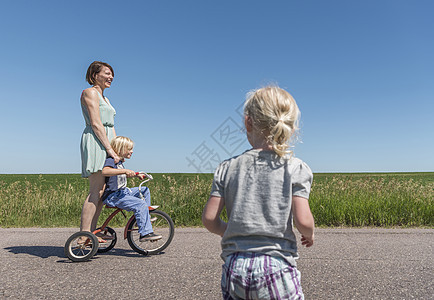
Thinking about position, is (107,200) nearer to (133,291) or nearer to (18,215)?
(133,291)

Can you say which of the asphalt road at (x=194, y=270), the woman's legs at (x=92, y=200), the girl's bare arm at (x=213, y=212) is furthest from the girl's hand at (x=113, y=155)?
the girl's bare arm at (x=213, y=212)

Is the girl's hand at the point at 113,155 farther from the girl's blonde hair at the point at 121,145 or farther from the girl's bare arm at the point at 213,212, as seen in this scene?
the girl's bare arm at the point at 213,212

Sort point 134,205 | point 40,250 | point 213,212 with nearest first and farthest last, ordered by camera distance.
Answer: point 213,212 < point 134,205 < point 40,250

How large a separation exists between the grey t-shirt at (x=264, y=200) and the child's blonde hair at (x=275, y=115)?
0.23ft

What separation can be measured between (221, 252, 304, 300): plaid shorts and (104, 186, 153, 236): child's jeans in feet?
9.44

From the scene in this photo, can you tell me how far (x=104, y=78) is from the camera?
4.86 metres

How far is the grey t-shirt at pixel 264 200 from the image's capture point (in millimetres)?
1664

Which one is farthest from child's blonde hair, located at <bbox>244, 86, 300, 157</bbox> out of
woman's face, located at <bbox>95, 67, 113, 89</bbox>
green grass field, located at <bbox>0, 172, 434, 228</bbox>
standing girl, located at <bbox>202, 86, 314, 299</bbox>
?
green grass field, located at <bbox>0, 172, 434, 228</bbox>

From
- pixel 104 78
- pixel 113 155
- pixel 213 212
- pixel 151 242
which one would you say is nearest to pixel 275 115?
pixel 213 212

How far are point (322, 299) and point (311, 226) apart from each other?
5.63 ft

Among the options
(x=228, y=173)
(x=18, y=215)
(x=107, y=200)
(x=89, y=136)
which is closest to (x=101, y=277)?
(x=107, y=200)

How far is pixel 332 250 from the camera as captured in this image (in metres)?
4.64

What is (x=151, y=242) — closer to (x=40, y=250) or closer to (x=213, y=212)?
(x=40, y=250)

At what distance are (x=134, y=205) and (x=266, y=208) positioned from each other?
3.06 m
